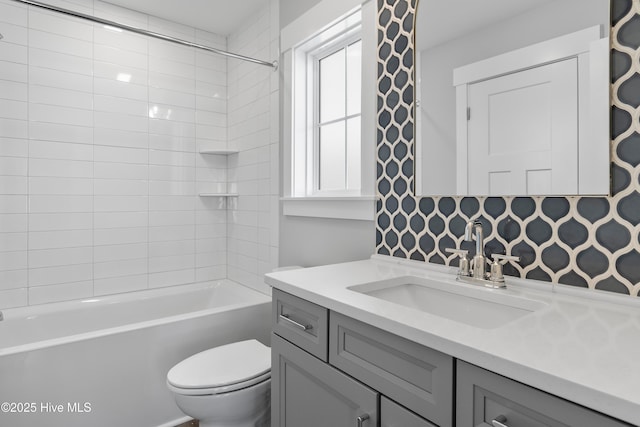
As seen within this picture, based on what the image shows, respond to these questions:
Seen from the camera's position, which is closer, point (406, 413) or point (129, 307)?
point (406, 413)

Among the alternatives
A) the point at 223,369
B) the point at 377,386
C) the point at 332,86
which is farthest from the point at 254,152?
the point at 377,386

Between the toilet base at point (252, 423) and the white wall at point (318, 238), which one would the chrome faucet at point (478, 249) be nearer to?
the white wall at point (318, 238)

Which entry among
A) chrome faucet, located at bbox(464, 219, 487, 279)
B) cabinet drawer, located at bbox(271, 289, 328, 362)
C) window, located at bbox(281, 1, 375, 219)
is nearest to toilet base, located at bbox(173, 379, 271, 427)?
cabinet drawer, located at bbox(271, 289, 328, 362)

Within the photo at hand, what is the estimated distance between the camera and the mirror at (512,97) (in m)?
0.96

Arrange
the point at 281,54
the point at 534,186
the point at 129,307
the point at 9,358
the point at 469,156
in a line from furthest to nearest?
1. the point at 129,307
2. the point at 281,54
3. the point at 9,358
4. the point at 469,156
5. the point at 534,186

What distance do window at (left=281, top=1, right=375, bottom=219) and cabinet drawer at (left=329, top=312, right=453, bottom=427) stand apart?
2.82 ft

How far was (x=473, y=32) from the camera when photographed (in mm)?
1237

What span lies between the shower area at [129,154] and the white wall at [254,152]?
1cm

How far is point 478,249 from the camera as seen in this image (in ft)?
3.73

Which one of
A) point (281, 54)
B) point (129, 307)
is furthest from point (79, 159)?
point (281, 54)

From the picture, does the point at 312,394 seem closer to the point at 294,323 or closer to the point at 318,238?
the point at 294,323

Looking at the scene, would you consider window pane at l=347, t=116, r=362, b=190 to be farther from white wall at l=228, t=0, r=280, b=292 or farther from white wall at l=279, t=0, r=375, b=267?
white wall at l=228, t=0, r=280, b=292

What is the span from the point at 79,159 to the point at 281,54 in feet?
5.05

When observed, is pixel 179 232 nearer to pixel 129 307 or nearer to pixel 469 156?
pixel 129 307
